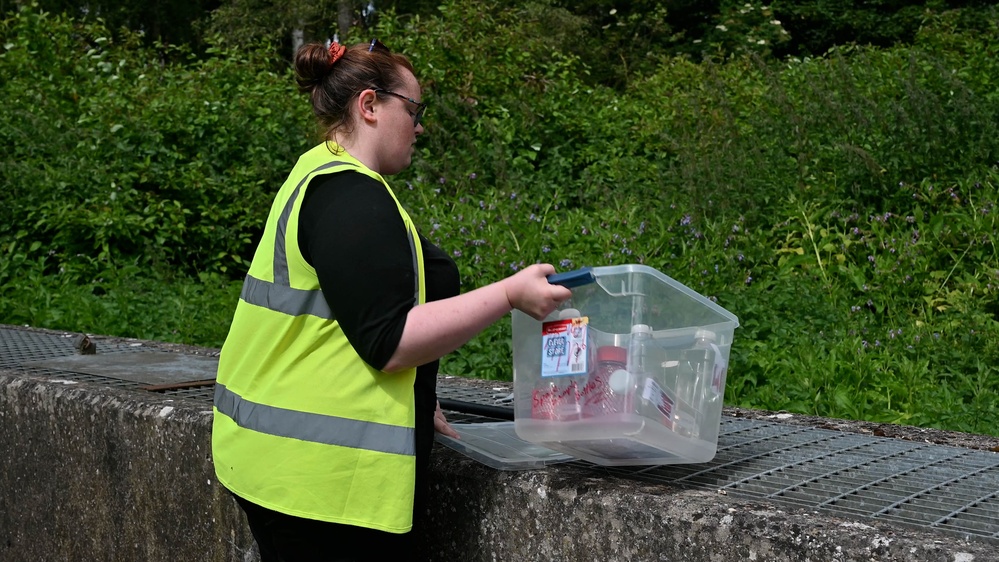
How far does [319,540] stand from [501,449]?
19.7 inches

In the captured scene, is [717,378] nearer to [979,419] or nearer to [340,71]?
[340,71]

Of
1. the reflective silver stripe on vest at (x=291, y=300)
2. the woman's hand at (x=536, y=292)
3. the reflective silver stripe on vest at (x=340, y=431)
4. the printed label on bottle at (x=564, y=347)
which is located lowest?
the reflective silver stripe on vest at (x=340, y=431)

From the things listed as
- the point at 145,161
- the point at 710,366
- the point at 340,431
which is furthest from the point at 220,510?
the point at 145,161

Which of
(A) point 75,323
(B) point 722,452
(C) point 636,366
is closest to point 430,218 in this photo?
(A) point 75,323

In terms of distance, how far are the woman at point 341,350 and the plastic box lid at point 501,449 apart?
0.66 feet

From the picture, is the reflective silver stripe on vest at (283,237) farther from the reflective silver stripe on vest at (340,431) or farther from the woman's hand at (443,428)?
the woman's hand at (443,428)

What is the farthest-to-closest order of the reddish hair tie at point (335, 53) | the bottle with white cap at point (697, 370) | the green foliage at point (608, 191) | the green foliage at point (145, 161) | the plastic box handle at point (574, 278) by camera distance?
the green foliage at point (145, 161), the green foliage at point (608, 191), the reddish hair tie at point (335, 53), the bottle with white cap at point (697, 370), the plastic box handle at point (574, 278)

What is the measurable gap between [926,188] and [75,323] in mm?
5003

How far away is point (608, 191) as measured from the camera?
7.04m

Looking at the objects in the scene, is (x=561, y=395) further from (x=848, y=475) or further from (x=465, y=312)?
(x=848, y=475)

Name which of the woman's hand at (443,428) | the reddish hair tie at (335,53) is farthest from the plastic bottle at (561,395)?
the reddish hair tie at (335,53)

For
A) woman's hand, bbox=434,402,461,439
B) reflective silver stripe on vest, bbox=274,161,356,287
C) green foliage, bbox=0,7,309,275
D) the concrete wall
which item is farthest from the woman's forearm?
green foliage, bbox=0,7,309,275

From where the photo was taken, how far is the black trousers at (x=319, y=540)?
1.82 metres

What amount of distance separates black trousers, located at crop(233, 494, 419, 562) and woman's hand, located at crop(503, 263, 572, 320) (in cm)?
50
